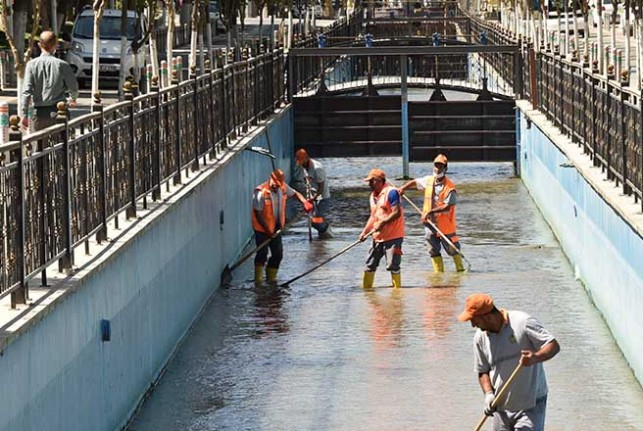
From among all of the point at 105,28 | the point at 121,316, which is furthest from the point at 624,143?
the point at 105,28

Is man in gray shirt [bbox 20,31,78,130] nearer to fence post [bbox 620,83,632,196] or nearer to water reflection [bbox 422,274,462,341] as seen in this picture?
water reflection [bbox 422,274,462,341]

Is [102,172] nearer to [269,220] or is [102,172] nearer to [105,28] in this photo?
[269,220]

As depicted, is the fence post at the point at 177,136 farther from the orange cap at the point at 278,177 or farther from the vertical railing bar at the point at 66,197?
the vertical railing bar at the point at 66,197

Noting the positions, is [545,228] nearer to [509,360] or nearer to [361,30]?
[509,360]

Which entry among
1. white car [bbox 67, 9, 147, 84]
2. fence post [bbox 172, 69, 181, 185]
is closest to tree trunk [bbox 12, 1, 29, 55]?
white car [bbox 67, 9, 147, 84]

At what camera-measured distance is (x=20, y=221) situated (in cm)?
1109

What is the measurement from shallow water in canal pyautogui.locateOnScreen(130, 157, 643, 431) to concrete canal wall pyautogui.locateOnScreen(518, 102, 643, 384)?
250 mm

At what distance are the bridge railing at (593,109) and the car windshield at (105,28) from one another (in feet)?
39.3

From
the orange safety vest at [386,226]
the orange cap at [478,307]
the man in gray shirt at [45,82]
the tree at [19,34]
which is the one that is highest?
the tree at [19,34]

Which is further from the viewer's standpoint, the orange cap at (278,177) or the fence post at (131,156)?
the orange cap at (278,177)

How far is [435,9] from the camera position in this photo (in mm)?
107250

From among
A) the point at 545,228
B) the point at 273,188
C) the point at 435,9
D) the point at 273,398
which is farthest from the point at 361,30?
the point at 273,398

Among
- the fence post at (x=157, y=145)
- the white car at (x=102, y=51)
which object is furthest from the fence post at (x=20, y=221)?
the white car at (x=102, y=51)

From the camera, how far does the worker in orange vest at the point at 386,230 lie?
20.9m
